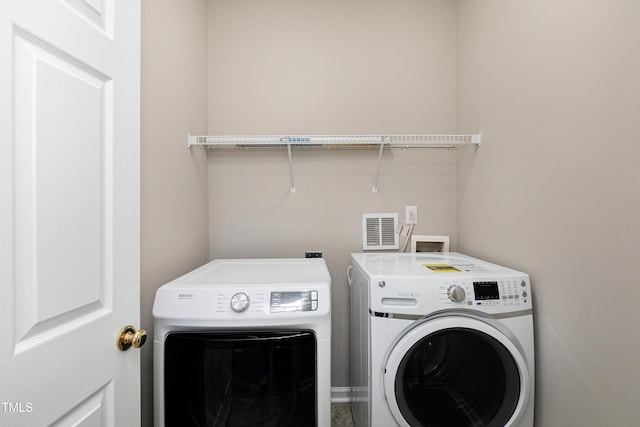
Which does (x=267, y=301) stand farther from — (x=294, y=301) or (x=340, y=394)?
(x=340, y=394)

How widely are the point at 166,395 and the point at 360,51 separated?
7.03 ft

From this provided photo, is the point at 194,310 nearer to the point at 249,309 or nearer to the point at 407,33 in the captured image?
the point at 249,309

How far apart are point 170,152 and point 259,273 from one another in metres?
0.76

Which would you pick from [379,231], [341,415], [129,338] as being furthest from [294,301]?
[341,415]

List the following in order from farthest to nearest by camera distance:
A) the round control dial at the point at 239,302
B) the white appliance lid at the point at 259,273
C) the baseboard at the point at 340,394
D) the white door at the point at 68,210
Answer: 1. the baseboard at the point at 340,394
2. the white appliance lid at the point at 259,273
3. the round control dial at the point at 239,302
4. the white door at the point at 68,210

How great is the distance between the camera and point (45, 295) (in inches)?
23.6

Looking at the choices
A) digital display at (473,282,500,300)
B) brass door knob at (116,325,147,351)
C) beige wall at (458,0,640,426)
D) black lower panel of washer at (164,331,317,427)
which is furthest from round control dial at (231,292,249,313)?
beige wall at (458,0,640,426)

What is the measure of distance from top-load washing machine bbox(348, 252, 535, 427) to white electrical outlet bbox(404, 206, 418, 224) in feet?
2.27

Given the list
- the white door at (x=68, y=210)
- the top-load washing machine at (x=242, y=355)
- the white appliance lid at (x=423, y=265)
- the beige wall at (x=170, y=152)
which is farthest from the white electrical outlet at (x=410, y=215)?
the white door at (x=68, y=210)

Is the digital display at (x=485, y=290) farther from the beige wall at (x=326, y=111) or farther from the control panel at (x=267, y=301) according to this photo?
the beige wall at (x=326, y=111)

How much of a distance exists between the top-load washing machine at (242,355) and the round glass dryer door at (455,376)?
1.01 ft

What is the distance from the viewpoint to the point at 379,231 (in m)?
1.83

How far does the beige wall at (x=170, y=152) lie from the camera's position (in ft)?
3.89

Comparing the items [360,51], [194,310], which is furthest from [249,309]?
[360,51]
